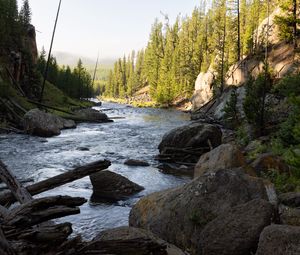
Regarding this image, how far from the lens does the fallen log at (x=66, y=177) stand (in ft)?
18.0

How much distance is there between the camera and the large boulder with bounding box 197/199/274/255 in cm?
632

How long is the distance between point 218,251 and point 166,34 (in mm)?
127791

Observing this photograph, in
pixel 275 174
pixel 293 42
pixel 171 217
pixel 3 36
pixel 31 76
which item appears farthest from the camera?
pixel 31 76

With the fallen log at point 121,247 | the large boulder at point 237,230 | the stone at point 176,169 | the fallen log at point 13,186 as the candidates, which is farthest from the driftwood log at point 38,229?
the stone at point 176,169

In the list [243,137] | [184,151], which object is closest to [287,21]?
[243,137]

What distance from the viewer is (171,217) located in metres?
7.92

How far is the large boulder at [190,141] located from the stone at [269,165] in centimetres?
612

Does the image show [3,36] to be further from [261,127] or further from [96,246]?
[96,246]

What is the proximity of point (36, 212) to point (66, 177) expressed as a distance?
149 cm

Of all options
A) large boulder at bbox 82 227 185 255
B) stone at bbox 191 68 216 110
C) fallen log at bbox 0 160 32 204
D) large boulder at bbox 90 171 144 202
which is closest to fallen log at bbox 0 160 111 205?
fallen log at bbox 0 160 32 204

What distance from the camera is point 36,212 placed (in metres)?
4.12

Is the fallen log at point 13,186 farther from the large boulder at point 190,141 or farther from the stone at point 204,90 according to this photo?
the stone at point 204,90

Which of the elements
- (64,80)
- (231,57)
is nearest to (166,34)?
(64,80)

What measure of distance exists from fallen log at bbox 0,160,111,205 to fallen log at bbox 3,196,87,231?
1135 millimetres
